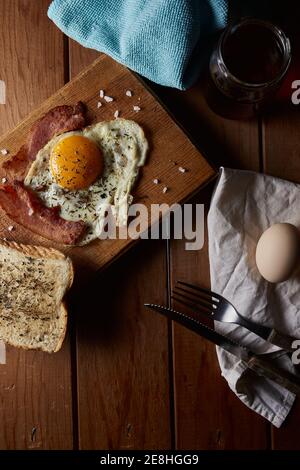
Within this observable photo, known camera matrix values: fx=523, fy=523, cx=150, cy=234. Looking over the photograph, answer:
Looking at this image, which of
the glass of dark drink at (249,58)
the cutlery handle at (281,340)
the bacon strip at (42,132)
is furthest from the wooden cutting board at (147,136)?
the cutlery handle at (281,340)

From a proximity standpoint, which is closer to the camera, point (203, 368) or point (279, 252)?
point (279, 252)

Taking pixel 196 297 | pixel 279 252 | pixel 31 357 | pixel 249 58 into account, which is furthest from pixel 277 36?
pixel 31 357

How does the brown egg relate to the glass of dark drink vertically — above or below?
below

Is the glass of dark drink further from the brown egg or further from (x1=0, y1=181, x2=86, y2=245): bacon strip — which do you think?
(x1=0, y1=181, x2=86, y2=245): bacon strip

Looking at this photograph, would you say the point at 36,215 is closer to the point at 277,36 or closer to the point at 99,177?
the point at 99,177

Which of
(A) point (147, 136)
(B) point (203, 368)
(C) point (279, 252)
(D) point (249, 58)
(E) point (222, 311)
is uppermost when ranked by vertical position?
(D) point (249, 58)

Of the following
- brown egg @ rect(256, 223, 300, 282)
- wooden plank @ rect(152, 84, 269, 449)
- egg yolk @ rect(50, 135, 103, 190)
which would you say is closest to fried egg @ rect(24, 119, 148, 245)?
egg yolk @ rect(50, 135, 103, 190)

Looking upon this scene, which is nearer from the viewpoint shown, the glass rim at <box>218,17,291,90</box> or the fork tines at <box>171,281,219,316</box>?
the glass rim at <box>218,17,291,90</box>
